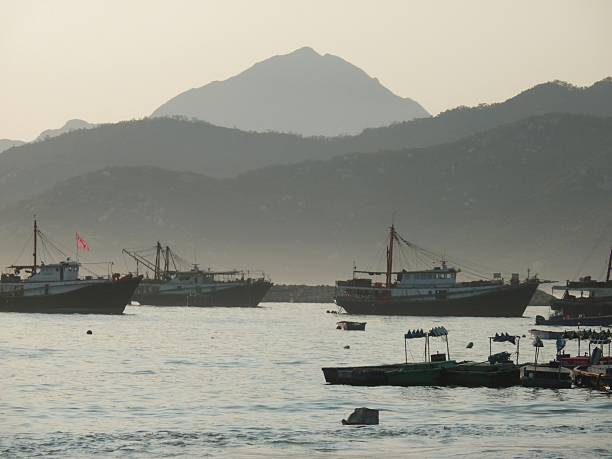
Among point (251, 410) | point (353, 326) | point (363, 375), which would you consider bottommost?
point (251, 410)

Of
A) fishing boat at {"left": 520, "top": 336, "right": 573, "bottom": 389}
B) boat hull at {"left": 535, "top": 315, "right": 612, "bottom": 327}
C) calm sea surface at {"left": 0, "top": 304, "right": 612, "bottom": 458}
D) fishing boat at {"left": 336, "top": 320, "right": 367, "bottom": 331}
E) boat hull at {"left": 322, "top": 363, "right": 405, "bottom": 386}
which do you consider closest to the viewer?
calm sea surface at {"left": 0, "top": 304, "right": 612, "bottom": 458}

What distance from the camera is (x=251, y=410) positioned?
75938 millimetres

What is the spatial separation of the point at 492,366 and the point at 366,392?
27.2 ft

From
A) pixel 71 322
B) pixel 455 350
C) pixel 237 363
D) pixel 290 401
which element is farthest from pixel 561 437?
pixel 71 322

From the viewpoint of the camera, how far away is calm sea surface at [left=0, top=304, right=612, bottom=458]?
205 feet

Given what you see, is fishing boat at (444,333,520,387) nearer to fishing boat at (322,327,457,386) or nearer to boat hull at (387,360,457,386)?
boat hull at (387,360,457,386)

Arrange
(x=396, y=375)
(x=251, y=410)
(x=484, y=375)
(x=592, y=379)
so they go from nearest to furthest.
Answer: (x=251, y=410) < (x=484, y=375) < (x=592, y=379) < (x=396, y=375)

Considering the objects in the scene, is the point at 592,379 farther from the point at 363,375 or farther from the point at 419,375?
the point at 363,375

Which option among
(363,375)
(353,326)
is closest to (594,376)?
(363,375)

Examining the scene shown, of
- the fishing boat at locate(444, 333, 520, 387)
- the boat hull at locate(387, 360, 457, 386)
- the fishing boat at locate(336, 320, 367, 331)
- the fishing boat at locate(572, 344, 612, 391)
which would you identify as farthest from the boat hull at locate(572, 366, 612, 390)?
the fishing boat at locate(336, 320, 367, 331)

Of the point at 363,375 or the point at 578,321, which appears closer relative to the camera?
the point at 363,375

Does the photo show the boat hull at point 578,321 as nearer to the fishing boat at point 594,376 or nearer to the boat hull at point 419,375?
the fishing boat at point 594,376

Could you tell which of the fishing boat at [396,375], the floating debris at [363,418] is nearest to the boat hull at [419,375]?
the fishing boat at [396,375]

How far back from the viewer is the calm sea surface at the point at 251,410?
205ft
